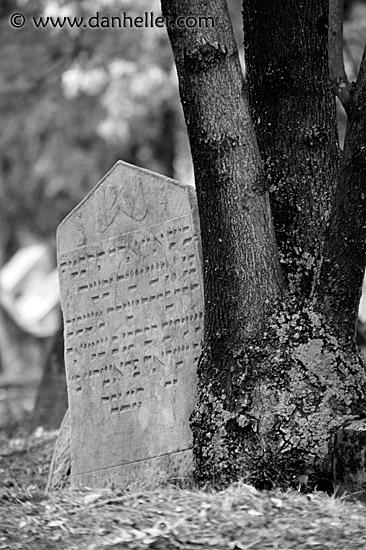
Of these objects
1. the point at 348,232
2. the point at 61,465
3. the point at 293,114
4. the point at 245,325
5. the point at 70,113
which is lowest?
the point at 61,465

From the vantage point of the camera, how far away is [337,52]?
5820 millimetres

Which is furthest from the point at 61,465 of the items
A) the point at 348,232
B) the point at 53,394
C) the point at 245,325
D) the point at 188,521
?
the point at 53,394

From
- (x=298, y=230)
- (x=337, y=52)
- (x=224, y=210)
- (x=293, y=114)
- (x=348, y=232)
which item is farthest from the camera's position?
(x=293, y=114)

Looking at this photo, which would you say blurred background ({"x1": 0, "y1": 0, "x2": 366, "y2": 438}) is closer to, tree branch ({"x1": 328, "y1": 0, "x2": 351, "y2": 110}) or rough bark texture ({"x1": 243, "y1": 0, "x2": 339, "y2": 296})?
rough bark texture ({"x1": 243, "y1": 0, "x2": 339, "y2": 296})

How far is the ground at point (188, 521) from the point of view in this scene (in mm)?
4285

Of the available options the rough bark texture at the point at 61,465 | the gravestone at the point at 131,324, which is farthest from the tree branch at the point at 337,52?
the rough bark texture at the point at 61,465

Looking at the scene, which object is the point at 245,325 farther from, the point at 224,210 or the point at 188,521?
the point at 188,521

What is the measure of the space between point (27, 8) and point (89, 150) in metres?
5.91

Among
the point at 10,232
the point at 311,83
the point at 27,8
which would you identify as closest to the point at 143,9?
the point at 27,8

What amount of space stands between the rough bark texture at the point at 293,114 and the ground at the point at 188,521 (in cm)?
165

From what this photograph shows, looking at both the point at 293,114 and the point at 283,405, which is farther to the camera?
the point at 293,114

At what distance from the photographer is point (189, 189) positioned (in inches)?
244

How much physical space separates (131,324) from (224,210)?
112cm

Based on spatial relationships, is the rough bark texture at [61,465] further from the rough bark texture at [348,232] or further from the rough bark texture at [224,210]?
the rough bark texture at [348,232]
